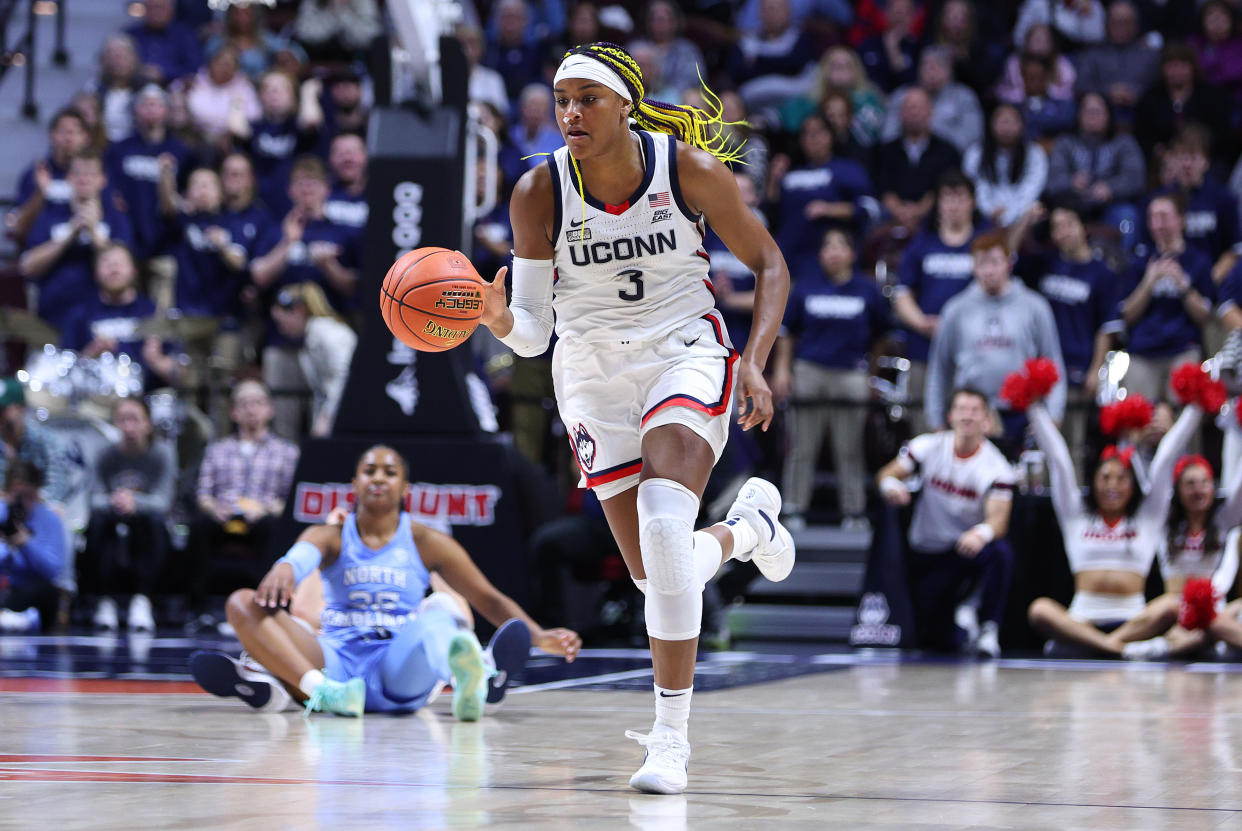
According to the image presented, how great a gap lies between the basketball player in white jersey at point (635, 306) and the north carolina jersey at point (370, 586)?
1781 mm

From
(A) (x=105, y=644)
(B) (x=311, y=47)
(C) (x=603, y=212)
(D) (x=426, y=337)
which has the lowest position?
(A) (x=105, y=644)

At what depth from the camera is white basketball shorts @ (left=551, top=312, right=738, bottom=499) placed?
4387 millimetres

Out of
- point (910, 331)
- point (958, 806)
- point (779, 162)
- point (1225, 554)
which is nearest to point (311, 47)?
point (779, 162)

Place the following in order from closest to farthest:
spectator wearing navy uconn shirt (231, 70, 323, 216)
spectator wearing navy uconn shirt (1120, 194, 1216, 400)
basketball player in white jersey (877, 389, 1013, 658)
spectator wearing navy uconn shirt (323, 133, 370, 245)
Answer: basketball player in white jersey (877, 389, 1013, 658), spectator wearing navy uconn shirt (1120, 194, 1216, 400), spectator wearing navy uconn shirt (323, 133, 370, 245), spectator wearing navy uconn shirt (231, 70, 323, 216)

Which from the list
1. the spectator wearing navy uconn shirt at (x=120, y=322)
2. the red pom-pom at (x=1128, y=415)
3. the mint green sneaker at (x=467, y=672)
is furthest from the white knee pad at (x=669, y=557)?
the spectator wearing navy uconn shirt at (x=120, y=322)

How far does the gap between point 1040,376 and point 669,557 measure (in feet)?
17.9

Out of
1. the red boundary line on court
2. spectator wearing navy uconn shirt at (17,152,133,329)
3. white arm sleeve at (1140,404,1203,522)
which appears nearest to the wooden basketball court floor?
the red boundary line on court

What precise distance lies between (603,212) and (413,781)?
1654 millimetres

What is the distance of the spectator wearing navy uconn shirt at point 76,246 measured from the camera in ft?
39.7

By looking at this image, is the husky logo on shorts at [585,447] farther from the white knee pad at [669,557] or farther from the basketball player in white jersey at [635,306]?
the white knee pad at [669,557]

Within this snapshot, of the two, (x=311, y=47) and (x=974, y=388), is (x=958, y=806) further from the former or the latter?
(x=311, y=47)

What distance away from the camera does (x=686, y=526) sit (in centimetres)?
421

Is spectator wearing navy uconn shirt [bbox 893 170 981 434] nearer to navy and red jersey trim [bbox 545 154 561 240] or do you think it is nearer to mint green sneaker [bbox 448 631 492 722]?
mint green sneaker [bbox 448 631 492 722]

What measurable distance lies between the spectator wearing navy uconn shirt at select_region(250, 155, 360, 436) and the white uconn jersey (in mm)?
7036
